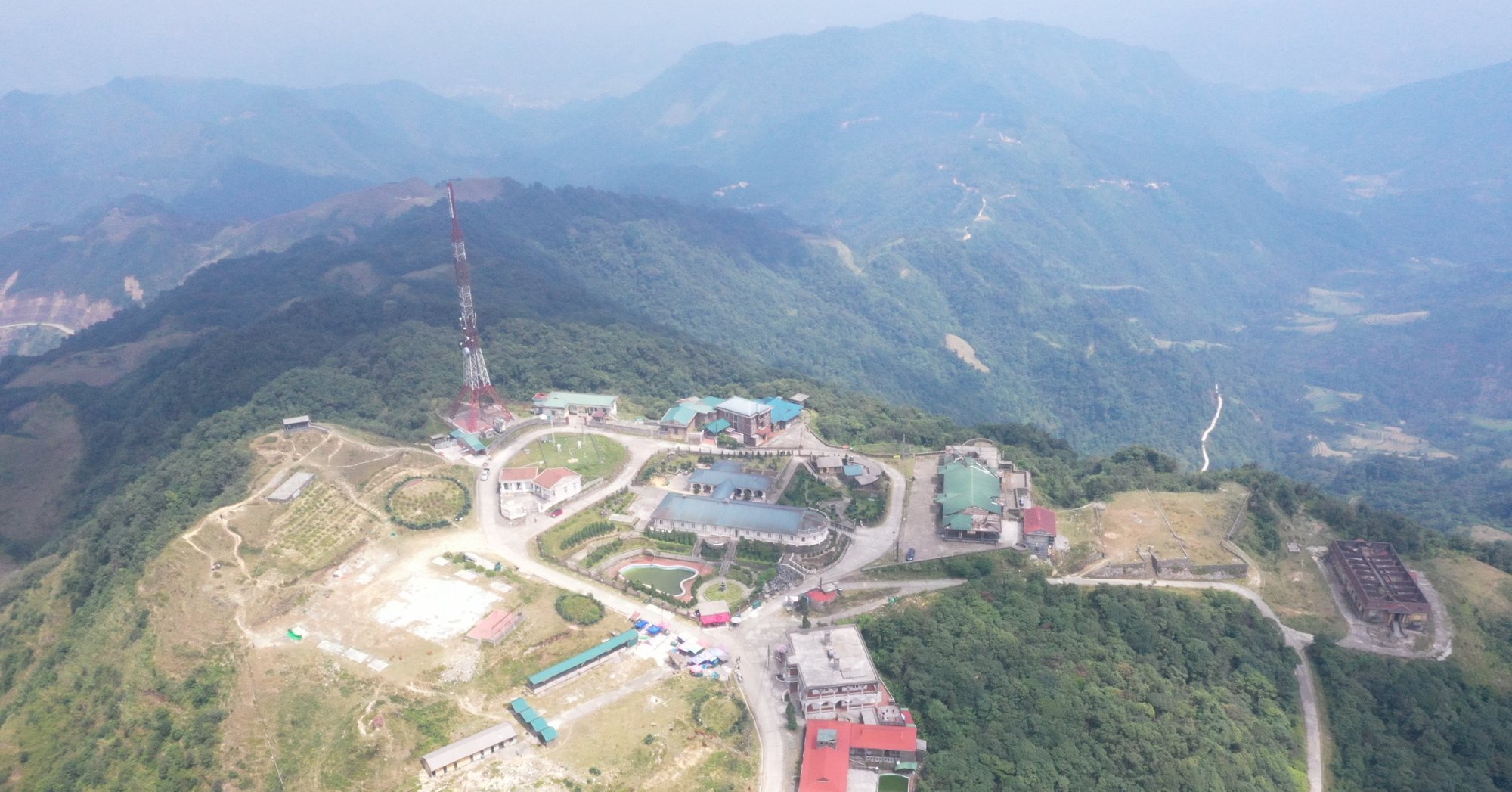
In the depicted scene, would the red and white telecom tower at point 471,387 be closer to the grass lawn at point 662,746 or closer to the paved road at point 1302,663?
the grass lawn at point 662,746

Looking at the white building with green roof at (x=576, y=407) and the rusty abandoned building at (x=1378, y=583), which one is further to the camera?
the white building with green roof at (x=576, y=407)

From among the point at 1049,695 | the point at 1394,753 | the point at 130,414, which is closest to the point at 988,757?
the point at 1049,695

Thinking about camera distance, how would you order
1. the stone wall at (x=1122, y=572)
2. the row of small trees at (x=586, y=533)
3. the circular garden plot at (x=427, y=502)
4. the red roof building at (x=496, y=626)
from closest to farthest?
the red roof building at (x=496, y=626) → the stone wall at (x=1122, y=572) → the row of small trees at (x=586, y=533) → the circular garden plot at (x=427, y=502)

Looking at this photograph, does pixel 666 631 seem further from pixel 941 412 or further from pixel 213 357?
pixel 941 412

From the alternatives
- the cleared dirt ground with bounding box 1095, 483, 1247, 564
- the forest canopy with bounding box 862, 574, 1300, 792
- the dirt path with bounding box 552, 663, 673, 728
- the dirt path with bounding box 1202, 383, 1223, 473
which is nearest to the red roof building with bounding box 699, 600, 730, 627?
the dirt path with bounding box 552, 663, 673, 728

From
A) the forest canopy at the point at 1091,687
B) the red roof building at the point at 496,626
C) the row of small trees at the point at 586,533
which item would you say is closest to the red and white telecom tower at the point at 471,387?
the row of small trees at the point at 586,533

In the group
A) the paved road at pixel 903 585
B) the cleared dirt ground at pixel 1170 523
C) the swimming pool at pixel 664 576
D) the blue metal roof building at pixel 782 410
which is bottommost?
the swimming pool at pixel 664 576
